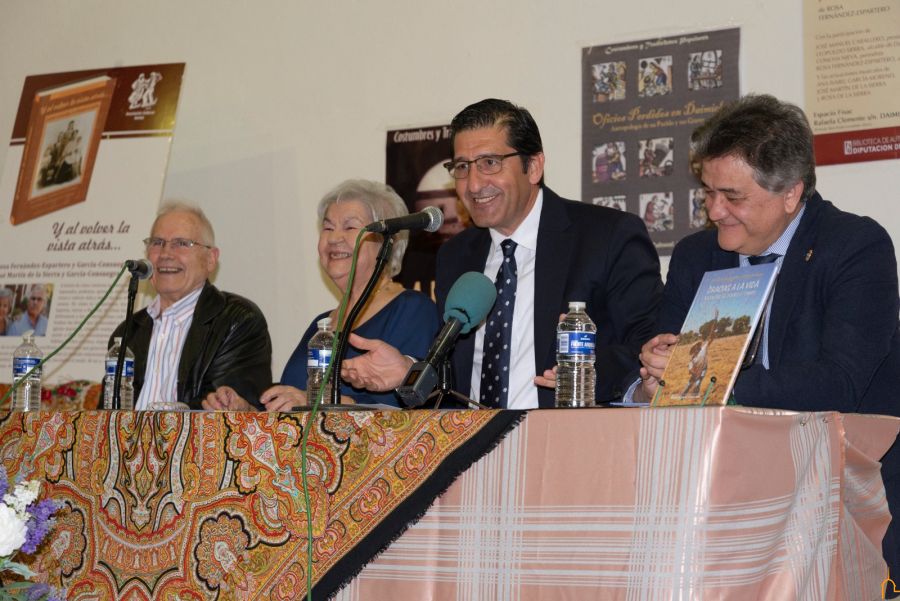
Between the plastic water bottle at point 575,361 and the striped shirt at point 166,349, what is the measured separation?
226 cm

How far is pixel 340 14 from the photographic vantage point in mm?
4785

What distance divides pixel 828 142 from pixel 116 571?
303cm

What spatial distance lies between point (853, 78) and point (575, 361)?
2046 millimetres

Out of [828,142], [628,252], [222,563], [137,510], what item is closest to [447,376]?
[222,563]

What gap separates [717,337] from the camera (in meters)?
1.90

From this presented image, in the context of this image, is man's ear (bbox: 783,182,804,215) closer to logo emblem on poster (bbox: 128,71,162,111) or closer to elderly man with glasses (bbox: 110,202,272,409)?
elderly man with glasses (bbox: 110,202,272,409)

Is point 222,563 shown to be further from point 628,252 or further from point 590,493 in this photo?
point 628,252

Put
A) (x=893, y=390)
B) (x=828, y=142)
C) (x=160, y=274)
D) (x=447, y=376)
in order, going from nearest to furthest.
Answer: (x=447, y=376) → (x=893, y=390) → (x=828, y=142) → (x=160, y=274)

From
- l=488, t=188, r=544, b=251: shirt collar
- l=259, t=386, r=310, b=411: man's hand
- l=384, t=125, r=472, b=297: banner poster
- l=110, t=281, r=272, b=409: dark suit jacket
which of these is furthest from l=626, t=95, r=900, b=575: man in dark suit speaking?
l=110, t=281, r=272, b=409: dark suit jacket

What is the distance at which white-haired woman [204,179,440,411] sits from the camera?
11.3 feet

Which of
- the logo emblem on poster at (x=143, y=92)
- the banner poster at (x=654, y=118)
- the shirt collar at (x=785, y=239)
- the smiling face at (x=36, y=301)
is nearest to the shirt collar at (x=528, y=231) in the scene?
the banner poster at (x=654, y=118)

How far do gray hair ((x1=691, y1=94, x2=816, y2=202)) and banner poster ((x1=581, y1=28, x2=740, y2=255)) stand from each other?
125 centimetres

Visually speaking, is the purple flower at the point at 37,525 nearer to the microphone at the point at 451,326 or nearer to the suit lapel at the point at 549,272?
the microphone at the point at 451,326

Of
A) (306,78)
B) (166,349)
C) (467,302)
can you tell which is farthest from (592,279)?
(306,78)
